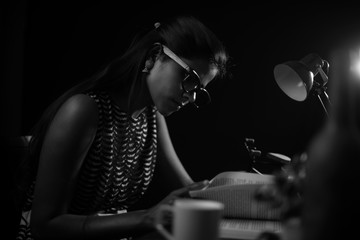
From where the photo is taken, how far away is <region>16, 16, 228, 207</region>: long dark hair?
1.41 meters

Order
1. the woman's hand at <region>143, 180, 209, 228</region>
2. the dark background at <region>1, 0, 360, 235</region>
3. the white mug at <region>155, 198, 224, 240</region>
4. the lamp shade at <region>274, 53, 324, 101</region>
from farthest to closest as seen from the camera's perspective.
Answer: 1. the dark background at <region>1, 0, 360, 235</region>
2. the lamp shade at <region>274, 53, 324, 101</region>
3. the woman's hand at <region>143, 180, 209, 228</region>
4. the white mug at <region>155, 198, 224, 240</region>

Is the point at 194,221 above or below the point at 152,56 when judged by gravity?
below

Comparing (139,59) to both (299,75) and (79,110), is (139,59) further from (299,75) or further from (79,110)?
(299,75)

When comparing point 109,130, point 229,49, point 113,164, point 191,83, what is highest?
point 229,49

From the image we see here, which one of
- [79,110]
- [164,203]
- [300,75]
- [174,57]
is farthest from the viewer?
[300,75]

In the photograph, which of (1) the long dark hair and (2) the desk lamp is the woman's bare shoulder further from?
(2) the desk lamp

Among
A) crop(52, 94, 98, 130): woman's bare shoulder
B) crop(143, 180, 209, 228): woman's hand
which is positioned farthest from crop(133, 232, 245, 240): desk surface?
A: crop(52, 94, 98, 130): woman's bare shoulder

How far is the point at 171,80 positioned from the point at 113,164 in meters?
0.35

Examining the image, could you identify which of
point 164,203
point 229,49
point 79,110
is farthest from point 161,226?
point 229,49

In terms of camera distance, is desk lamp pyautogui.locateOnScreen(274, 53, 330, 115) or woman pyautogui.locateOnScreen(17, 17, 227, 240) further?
→ desk lamp pyautogui.locateOnScreen(274, 53, 330, 115)

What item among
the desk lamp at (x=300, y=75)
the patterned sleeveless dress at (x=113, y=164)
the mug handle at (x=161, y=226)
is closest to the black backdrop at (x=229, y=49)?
the desk lamp at (x=300, y=75)

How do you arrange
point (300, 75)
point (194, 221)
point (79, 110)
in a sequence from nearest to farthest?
point (194, 221)
point (79, 110)
point (300, 75)

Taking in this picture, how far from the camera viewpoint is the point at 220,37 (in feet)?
8.01

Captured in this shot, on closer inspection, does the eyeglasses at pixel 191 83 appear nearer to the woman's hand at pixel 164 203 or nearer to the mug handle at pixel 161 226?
the woman's hand at pixel 164 203
